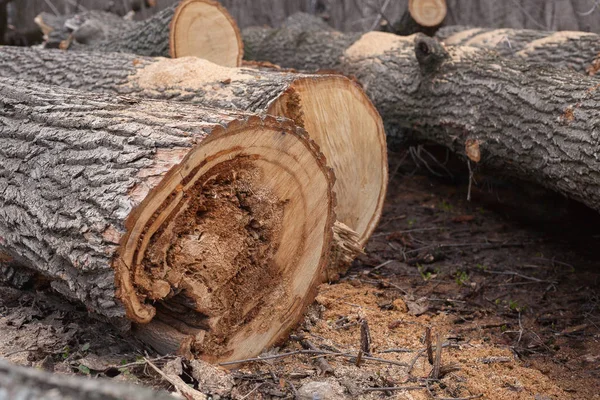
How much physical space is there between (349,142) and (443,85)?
1080 mm

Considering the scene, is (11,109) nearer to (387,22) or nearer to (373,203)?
(373,203)

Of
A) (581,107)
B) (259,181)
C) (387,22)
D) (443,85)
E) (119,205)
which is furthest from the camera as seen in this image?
(387,22)

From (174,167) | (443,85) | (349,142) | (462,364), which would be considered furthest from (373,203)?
(174,167)

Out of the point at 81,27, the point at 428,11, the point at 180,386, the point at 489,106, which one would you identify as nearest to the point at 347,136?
the point at 489,106

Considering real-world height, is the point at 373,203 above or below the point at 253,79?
below

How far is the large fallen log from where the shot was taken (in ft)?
11.4

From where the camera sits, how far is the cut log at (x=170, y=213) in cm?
225

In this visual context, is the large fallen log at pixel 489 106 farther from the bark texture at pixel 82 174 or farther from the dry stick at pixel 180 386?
the dry stick at pixel 180 386

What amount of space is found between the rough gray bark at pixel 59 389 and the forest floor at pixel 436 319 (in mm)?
992

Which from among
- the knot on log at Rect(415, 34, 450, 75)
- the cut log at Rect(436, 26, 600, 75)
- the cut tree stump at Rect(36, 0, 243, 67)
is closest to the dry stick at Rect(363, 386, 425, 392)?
the knot on log at Rect(415, 34, 450, 75)

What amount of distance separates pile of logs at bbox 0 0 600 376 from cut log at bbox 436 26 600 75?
112 millimetres

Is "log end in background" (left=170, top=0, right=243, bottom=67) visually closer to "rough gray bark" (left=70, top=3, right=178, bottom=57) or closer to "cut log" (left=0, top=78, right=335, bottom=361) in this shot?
"rough gray bark" (left=70, top=3, right=178, bottom=57)

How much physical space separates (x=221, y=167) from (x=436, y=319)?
1589mm

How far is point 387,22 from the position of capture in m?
6.57
